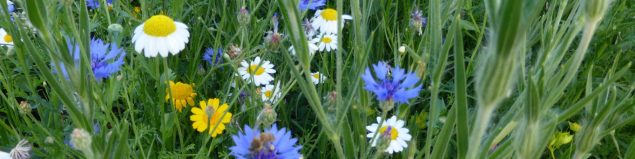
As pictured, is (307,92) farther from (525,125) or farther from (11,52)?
(11,52)

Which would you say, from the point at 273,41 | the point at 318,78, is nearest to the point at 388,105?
the point at 273,41

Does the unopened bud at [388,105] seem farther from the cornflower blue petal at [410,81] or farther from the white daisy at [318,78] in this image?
the white daisy at [318,78]

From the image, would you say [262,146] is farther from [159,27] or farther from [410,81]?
[159,27]

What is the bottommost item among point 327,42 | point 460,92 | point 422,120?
point 422,120

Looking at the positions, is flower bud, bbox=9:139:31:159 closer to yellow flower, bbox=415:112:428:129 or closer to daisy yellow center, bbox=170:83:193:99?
daisy yellow center, bbox=170:83:193:99

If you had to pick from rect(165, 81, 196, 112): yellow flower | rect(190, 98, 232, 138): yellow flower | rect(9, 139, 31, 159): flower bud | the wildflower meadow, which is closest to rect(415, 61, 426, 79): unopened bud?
the wildflower meadow

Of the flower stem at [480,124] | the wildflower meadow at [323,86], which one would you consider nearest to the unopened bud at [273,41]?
the wildflower meadow at [323,86]

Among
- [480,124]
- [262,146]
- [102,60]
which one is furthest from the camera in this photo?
[102,60]

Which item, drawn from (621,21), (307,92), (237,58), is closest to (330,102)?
(307,92)
